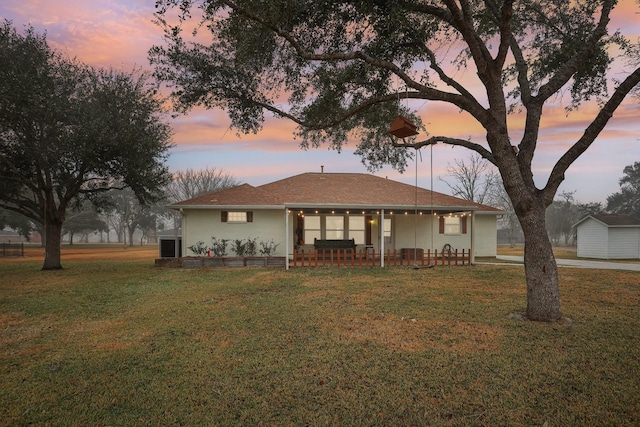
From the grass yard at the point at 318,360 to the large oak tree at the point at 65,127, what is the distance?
7748 mm

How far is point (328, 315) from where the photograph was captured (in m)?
6.92

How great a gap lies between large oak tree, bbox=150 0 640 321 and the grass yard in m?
1.88

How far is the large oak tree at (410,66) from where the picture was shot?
250 inches

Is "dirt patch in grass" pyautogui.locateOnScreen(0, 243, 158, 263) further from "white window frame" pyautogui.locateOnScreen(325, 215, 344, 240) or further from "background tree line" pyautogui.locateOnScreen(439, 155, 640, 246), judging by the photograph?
"background tree line" pyautogui.locateOnScreen(439, 155, 640, 246)

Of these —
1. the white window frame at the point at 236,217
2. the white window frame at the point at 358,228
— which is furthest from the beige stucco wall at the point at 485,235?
the white window frame at the point at 236,217

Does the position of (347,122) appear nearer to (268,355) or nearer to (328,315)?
(328,315)

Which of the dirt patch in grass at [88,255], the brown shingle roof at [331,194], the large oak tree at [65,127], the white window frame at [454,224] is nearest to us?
the large oak tree at [65,127]

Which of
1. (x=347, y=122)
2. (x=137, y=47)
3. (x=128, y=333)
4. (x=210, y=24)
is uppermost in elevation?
(x=137, y=47)

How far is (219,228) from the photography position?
54.3ft

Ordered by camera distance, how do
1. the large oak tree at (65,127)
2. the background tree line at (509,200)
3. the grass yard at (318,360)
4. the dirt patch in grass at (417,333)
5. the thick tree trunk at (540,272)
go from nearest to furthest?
the grass yard at (318,360) < the dirt patch in grass at (417,333) < the thick tree trunk at (540,272) < the large oak tree at (65,127) < the background tree line at (509,200)

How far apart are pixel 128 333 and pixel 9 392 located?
220cm

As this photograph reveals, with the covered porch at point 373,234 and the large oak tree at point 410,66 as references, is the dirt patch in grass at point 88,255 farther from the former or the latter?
the large oak tree at point 410,66

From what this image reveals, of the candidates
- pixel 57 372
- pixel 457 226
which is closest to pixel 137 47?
pixel 57 372

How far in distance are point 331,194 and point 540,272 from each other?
12.0 m
